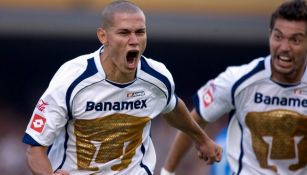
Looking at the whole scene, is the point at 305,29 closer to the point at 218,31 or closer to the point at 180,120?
the point at 180,120

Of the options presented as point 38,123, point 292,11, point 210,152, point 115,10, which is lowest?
point 210,152

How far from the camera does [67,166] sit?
9.25m

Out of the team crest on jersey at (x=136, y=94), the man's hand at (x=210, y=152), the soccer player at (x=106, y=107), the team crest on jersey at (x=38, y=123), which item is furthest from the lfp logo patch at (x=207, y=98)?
the team crest on jersey at (x=38, y=123)

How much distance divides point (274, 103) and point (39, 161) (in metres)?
2.28

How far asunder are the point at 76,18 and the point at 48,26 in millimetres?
412

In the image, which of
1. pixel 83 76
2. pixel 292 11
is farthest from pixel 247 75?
pixel 83 76

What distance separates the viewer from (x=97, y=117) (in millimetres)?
9086

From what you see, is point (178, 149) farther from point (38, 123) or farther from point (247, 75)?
point (38, 123)

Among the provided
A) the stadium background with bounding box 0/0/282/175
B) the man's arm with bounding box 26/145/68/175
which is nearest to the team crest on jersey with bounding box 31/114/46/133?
the man's arm with bounding box 26/145/68/175

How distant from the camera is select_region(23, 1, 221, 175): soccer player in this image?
880 cm

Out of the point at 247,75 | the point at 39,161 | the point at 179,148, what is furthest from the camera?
the point at 179,148

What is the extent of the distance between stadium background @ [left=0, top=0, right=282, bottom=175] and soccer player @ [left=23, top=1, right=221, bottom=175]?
712 cm

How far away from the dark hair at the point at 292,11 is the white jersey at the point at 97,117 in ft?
3.81

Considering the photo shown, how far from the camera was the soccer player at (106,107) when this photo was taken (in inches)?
347
